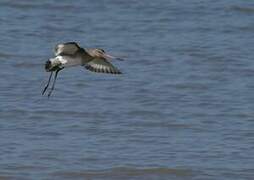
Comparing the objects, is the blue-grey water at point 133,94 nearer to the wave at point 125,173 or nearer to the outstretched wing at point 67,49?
the wave at point 125,173

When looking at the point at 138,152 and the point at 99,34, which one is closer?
the point at 138,152

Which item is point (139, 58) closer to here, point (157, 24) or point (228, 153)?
point (157, 24)

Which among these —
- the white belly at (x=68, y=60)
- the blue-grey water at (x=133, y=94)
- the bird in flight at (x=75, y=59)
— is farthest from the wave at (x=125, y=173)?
the white belly at (x=68, y=60)

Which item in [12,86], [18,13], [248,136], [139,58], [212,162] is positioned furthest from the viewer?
[18,13]

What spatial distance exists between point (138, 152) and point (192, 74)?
2.80m

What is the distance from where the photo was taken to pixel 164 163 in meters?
9.41

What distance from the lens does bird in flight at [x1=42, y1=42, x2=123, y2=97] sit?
8.54 meters

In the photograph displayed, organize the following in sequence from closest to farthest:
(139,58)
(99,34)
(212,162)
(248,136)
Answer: (212,162) < (248,136) < (139,58) < (99,34)

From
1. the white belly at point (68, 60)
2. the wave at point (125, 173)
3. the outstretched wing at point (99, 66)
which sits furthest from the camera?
the outstretched wing at point (99, 66)

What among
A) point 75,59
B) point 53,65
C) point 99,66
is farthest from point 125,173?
point 53,65

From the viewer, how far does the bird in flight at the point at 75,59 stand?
28.0ft

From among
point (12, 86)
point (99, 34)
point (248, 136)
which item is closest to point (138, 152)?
point (248, 136)

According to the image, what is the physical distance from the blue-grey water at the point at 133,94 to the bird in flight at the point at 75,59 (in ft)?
2.70

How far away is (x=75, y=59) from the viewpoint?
871 cm
